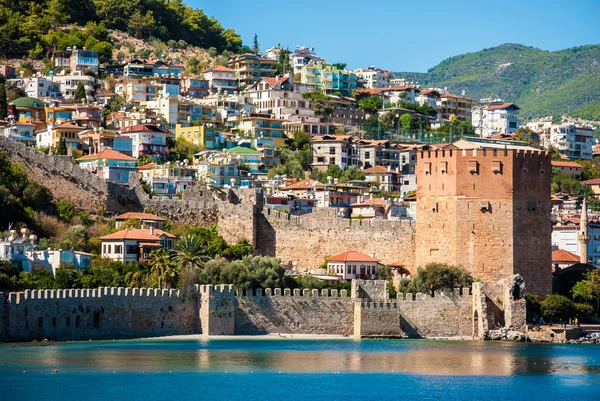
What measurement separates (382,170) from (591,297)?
26565 millimetres

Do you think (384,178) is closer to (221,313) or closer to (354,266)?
(354,266)

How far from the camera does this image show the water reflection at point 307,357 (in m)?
42.8

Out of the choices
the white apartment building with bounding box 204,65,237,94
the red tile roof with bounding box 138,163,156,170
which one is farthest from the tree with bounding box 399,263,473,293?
the white apartment building with bounding box 204,65,237,94

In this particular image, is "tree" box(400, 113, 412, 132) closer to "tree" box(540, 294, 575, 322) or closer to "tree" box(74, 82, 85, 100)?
"tree" box(74, 82, 85, 100)

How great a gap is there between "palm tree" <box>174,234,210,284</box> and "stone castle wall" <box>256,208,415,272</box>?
5.20m

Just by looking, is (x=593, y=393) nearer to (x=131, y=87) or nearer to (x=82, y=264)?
(x=82, y=264)

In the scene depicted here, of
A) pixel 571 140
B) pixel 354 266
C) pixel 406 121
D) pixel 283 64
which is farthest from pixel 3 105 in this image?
pixel 571 140

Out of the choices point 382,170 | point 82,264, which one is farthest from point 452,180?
point 382,170

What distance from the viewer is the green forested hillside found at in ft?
315

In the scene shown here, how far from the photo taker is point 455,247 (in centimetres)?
5509

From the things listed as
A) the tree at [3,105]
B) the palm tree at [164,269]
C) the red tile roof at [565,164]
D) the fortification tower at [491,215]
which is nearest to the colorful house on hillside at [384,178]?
the red tile roof at [565,164]

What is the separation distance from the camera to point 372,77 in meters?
116

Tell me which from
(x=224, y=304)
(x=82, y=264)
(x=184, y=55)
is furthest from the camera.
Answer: (x=184, y=55)

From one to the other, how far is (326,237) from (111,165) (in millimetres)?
12678
